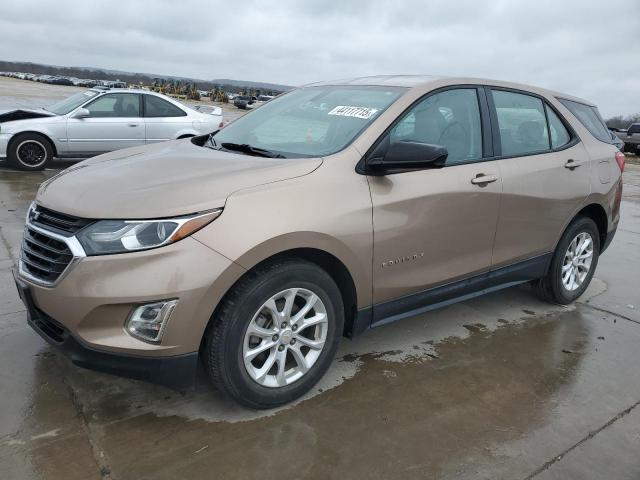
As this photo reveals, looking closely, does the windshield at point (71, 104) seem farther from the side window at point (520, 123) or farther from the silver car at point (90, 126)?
the side window at point (520, 123)

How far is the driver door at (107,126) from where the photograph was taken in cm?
960

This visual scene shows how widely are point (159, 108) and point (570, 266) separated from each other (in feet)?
26.4

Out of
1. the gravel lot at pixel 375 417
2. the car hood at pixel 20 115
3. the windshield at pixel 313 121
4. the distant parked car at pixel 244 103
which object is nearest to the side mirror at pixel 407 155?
the windshield at pixel 313 121

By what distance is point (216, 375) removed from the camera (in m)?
2.64

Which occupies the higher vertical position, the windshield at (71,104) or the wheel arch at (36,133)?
the windshield at (71,104)

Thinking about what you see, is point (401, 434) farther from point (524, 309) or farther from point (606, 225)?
point (606, 225)

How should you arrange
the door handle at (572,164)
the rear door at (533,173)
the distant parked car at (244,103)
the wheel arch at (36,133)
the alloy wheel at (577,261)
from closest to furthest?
the rear door at (533,173)
the door handle at (572,164)
the alloy wheel at (577,261)
the wheel arch at (36,133)
the distant parked car at (244,103)

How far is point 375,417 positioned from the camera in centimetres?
287

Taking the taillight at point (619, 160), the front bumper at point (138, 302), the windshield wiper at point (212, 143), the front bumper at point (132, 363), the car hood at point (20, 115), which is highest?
the taillight at point (619, 160)

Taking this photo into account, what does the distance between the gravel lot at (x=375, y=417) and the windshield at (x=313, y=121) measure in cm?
134

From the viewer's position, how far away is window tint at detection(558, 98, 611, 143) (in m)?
4.56

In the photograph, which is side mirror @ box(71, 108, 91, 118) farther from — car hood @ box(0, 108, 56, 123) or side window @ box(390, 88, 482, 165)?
side window @ box(390, 88, 482, 165)

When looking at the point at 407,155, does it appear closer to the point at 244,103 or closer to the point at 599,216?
the point at 599,216

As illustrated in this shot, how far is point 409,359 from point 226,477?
5.01 ft
